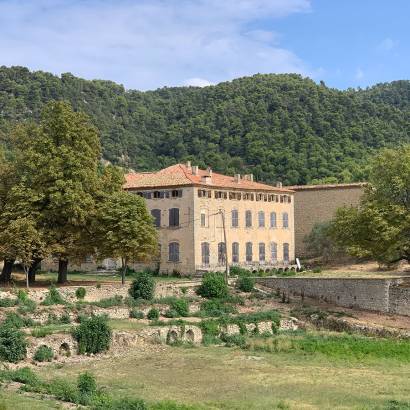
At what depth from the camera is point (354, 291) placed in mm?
52531

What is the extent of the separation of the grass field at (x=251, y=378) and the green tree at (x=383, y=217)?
1150 cm

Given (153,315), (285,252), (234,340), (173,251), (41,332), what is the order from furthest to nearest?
(285,252)
(173,251)
(153,315)
(234,340)
(41,332)

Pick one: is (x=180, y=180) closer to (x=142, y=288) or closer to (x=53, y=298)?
(x=142, y=288)

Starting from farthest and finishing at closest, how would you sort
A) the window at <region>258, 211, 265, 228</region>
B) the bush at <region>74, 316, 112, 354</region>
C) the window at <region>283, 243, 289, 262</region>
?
1. the window at <region>283, 243, 289, 262</region>
2. the window at <region>258, 211, 265, 228</region>
3. the bush at <region>74, 316, 112, 354</region>

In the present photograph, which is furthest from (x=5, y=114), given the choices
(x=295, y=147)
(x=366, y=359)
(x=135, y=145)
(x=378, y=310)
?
(x=366, y=359)

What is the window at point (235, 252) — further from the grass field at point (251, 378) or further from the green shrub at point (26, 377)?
the green shrub at point (26, 377)

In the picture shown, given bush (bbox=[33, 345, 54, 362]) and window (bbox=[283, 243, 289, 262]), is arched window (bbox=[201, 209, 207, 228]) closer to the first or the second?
window (bbox=[283, 243, 289, 262])

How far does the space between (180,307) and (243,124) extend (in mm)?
58651

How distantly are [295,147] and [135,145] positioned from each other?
997 inches

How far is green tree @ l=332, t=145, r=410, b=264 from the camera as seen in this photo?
1917 inches

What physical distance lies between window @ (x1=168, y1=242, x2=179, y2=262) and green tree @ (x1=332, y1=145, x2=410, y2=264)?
14.8m

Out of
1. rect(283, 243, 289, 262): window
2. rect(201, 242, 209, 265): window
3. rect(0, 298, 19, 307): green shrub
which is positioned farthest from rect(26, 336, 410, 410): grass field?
rect(283, 243, 289, 262): window

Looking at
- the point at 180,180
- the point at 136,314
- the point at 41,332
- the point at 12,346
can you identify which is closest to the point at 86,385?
the point at 12,346

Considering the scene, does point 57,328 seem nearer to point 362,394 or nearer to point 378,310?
point 362,394
